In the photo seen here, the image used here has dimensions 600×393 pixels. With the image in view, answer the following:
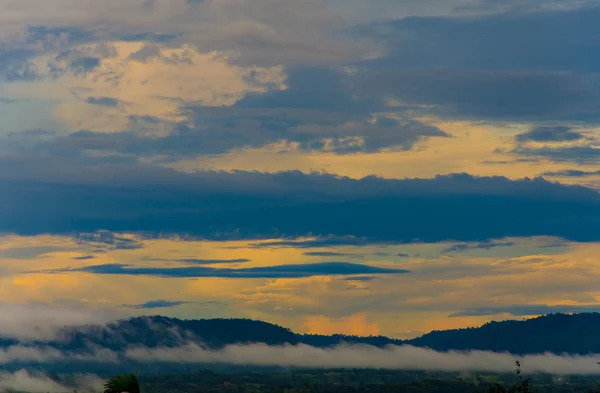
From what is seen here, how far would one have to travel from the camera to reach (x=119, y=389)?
385ft

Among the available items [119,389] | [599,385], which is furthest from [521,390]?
[119,389]

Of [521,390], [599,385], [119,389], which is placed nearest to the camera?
[119,389]

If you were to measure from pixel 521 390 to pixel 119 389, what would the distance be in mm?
78892

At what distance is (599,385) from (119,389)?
75.5m

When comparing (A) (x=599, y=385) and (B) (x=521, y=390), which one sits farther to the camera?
(B) (x=521, y=390)

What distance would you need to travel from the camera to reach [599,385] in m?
156

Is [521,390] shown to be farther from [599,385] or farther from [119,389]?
[119,389]

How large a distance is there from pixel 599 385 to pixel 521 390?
1803 centimetres

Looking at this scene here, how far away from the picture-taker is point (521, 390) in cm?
17200

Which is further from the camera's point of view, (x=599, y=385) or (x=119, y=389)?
(x=599, y=385)

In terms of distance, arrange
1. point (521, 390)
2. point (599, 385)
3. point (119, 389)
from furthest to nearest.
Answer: point (521, 390) < point (599, 385) < point (119, 389)
